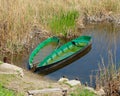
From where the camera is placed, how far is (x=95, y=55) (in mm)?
10344

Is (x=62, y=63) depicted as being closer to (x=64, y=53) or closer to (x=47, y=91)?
(x=64, y=53)

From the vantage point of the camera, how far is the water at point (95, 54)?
28.3ft

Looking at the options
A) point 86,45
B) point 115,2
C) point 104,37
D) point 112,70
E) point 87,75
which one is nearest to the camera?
point 112,70

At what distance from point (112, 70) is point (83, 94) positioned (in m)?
A: 1.21

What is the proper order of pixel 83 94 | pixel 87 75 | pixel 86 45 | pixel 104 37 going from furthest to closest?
pixel 104 37, pixel 86 45, pixel 87 75, pixel 83 94

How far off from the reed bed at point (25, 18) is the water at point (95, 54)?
3.62ft

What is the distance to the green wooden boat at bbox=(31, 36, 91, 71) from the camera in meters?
8.81

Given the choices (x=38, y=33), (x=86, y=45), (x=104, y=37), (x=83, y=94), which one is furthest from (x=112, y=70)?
(x=104, y=37)

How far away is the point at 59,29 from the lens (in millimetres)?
11758

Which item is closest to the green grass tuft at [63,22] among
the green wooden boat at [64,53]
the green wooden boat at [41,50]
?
the green wooden boat at [41,50]

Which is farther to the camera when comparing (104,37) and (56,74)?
(104,37)

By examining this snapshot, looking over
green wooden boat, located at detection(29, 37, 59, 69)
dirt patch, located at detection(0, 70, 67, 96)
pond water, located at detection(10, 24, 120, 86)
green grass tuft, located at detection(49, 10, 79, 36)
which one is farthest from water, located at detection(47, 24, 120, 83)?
dirt patch, located at detection(0, 70, 67, 96)

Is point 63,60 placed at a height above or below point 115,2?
below

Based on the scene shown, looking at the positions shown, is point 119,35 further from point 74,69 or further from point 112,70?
point 112,70
